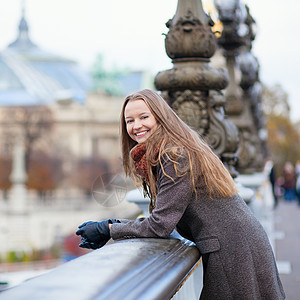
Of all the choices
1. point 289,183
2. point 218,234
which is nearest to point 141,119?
point 218,234

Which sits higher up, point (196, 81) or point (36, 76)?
point (36, 76)

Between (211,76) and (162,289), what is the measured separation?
291 cm

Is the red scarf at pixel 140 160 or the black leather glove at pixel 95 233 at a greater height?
the red scarf at pixel 140 160

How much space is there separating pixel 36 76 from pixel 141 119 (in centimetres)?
8881

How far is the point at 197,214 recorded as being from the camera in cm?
265

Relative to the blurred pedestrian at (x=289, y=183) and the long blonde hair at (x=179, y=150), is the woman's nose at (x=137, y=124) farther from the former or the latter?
the blurred pedestrian at (x=289, y=183)

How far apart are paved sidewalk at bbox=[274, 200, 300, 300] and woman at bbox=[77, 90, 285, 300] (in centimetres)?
324

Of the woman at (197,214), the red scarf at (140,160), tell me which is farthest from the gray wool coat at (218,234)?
the red scarf at (140,160)

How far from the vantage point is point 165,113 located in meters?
2.78

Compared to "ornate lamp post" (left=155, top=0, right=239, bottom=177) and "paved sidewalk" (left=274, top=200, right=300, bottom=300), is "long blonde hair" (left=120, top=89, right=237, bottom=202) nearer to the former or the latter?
"ornate lamp post" (left=155, top=0, right=239, bottom=177)

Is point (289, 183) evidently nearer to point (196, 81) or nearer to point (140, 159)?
point (196, 81)

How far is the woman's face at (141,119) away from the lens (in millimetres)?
2775

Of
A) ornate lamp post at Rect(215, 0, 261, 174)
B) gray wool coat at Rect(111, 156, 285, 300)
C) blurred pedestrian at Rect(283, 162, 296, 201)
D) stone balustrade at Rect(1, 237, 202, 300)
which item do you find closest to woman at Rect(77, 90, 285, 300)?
gray wool coat at Rect(111, 156, 285, 300)

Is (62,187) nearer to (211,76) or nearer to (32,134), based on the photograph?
(32,134)
